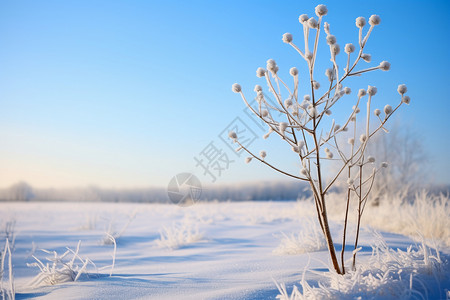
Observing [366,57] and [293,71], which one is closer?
[366,57]

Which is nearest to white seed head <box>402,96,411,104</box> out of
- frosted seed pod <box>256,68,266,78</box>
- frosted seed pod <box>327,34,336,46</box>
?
frosted seed pod <box>327,34,336,46</box>

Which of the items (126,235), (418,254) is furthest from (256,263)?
(126,235)

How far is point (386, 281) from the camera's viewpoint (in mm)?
1511

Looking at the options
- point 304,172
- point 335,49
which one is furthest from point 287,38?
point 304,172

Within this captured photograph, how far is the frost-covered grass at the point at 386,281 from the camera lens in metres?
1.44

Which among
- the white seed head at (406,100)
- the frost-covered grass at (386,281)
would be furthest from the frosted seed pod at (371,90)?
the frost-covered grass at (386,281)

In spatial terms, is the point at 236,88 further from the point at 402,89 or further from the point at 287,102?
the point at 402,89

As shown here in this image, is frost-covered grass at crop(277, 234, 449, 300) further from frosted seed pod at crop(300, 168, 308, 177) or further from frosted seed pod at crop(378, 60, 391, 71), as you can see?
frosted seed pod at crop(378, 60, 391, 71)

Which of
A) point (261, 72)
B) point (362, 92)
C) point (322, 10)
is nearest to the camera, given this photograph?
point (322, 10)

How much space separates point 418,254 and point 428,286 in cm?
36

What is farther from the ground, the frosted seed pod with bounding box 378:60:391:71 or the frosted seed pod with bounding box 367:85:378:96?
the frosted seed pod with bounding box 378:60:391:71

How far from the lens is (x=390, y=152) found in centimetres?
1141

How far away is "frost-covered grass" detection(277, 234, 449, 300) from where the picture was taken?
1438mm

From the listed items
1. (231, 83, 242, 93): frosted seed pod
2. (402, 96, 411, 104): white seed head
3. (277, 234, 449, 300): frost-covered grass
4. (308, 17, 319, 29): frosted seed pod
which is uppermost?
(308, 17, 319, 29): frosted seed pod
